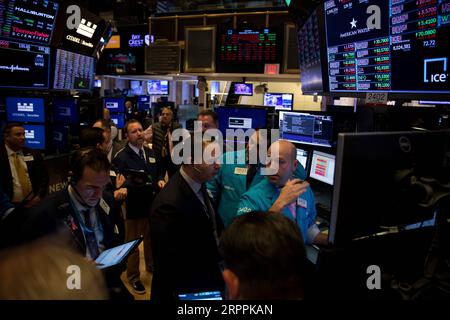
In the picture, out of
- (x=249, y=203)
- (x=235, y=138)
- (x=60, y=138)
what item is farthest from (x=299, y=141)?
(x=60, y=138)

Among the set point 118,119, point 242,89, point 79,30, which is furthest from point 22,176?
point 118,119

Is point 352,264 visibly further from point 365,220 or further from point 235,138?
point 235,138

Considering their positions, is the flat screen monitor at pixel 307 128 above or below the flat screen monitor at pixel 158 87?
below

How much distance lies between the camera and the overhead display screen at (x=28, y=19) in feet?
13.2

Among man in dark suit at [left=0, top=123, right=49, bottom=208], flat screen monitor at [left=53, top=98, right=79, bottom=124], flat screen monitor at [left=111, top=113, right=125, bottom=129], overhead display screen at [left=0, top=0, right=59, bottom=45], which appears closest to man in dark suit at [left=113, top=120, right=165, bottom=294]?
man in dark suit at [left=0, top=123, right=49, bottom=208]

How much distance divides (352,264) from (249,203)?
999 millimetres

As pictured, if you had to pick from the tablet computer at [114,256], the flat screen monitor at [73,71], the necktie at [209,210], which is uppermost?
the flat screen monitor at [73,71]

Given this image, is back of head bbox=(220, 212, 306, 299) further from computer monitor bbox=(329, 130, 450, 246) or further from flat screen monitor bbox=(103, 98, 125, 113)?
flat screen monitor bbox=(103, 98, 125, 113)

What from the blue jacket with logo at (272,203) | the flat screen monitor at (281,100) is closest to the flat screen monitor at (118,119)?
the flat screen monitor at (281,100)

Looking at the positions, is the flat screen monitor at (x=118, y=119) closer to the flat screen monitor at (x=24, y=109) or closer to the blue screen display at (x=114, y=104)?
the blue screen display at (x=114, y=104)

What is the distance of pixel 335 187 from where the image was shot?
112 centimetres

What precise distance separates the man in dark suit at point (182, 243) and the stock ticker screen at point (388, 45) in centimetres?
138

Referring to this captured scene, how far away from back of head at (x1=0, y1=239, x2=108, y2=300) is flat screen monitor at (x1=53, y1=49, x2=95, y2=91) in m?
4.69

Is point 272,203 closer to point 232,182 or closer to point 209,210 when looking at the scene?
point 209,210
